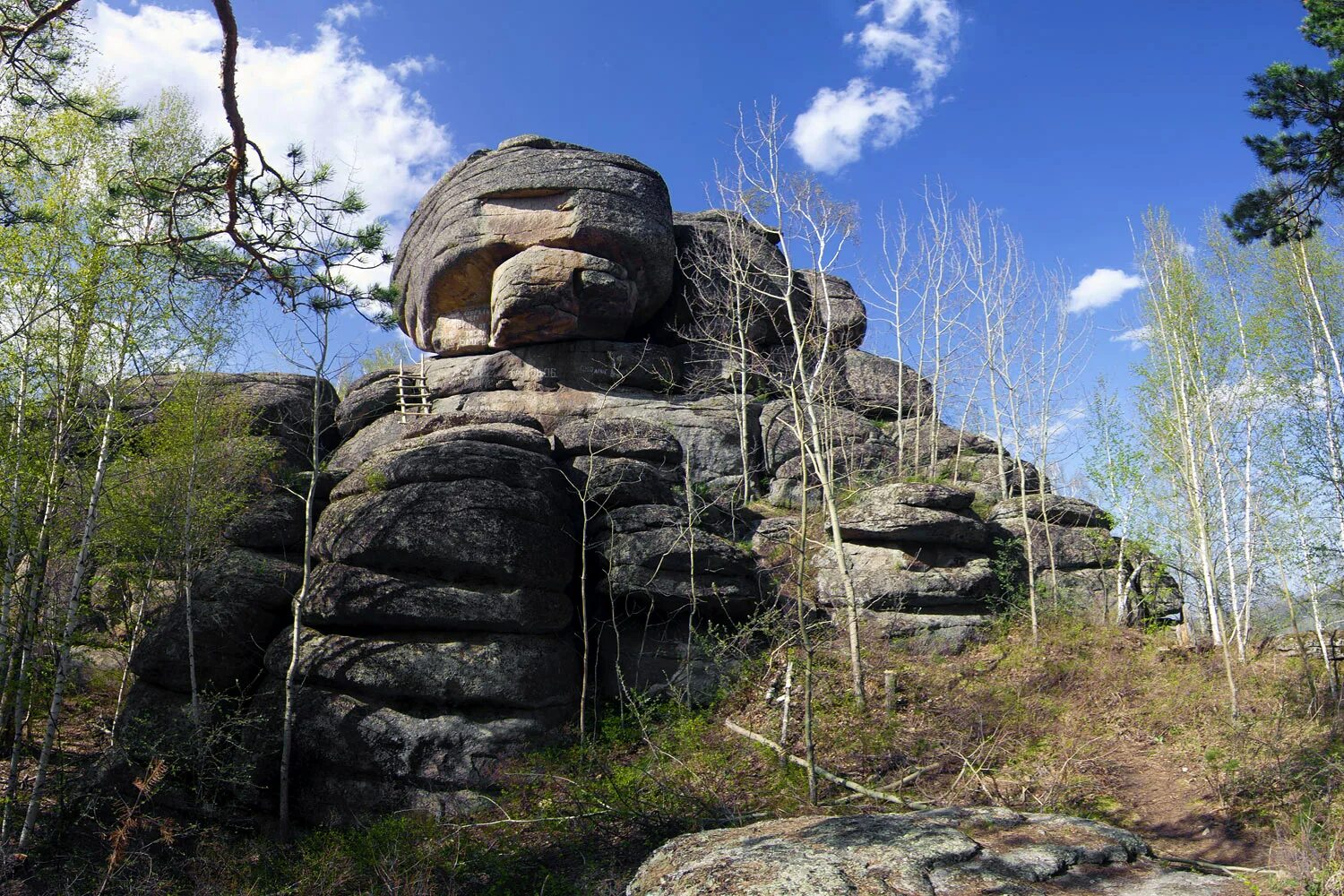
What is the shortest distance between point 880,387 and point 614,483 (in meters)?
11.6

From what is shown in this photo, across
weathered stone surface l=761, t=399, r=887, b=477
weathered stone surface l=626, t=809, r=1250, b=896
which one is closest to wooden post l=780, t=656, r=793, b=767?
weathered stone surface l=626, t=809, r=1250, b=896

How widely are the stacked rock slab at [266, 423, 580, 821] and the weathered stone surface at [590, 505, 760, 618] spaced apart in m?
0.93

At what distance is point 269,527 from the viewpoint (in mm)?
14805

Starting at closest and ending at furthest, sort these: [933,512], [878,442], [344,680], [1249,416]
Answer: [344,680] → [1249,416] → [933,512] → [878,442]

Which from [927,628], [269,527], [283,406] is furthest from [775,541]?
[283,406]

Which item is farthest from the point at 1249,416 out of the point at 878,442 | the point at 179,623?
the point at 179,623

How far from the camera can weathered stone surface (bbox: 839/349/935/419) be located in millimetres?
24375

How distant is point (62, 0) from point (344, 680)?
945 cm

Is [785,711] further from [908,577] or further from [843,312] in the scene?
[843,312]

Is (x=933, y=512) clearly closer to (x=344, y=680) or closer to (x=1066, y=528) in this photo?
(x=1066, y=528)

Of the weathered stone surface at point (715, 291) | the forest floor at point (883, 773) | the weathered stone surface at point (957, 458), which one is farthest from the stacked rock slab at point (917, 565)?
the weathered stone surface at point (715, 291)

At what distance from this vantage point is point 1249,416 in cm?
1474

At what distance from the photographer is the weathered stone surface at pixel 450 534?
1313 cm

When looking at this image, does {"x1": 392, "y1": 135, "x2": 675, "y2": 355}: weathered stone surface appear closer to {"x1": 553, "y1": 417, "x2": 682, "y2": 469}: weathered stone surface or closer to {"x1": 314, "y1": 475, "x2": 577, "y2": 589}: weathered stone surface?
{"x1": 553, "y1": 417, "x2": 682, "y2": 469}: weathered stone surface
